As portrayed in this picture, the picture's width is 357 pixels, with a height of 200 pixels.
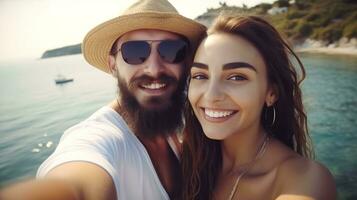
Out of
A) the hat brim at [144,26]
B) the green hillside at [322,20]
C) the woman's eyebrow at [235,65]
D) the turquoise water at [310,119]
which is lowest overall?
the turquoise water at [310,119]

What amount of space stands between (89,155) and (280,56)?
3.73ft

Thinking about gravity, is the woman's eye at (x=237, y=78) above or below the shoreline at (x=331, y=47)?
above

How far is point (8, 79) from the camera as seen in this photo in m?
54.5

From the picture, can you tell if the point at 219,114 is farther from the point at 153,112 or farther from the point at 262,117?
the point at 153,112

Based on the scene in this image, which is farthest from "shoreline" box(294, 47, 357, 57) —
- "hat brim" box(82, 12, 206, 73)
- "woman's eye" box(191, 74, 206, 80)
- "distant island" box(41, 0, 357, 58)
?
"woman's eye" box(191, 74, 206, 80)

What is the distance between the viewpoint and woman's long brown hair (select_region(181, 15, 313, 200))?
1869 mm

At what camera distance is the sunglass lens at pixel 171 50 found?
2236mm

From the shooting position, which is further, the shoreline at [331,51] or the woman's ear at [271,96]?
the shoreline at [331,51]

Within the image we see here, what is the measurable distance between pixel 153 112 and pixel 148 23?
559 mm

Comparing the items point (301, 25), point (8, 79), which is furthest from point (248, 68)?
point (8, 79)

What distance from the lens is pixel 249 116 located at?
74.0 inches

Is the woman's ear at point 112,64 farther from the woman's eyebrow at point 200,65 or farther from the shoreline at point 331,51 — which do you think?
the shoreline at point 331,51

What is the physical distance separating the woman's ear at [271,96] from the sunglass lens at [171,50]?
0.61 m

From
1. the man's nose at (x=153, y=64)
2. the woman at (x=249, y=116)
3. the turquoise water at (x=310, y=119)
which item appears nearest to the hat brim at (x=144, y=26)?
the man's nose at (x=153, y=64)
